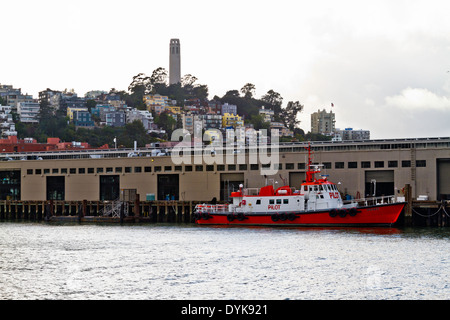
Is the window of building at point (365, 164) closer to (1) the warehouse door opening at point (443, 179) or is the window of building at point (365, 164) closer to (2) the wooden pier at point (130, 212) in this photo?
(1) the warehouse door opening at point (443, 179)

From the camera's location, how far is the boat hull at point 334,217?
2392 inches

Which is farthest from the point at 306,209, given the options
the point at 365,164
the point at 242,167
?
the point at 242,167

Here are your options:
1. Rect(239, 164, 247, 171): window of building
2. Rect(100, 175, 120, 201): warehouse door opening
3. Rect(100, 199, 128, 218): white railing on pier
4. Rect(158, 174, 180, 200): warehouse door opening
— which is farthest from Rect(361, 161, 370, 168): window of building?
Rect(100, 175, 120, 201): warehouse door opening

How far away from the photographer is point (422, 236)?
53125 millimetres

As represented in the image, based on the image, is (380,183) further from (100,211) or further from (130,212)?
(100,211)

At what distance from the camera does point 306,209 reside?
206ft

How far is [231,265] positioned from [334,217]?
75.4 feet

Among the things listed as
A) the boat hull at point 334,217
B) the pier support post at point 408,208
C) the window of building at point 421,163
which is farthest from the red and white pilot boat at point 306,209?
the window of building at point 421,163

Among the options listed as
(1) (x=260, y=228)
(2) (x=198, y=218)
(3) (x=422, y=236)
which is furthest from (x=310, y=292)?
(2) (x=198, y=218)

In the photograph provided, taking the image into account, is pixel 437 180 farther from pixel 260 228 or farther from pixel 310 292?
pixel 310 292

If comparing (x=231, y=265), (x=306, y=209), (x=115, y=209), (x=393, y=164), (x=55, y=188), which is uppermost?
(x=393, y=164)

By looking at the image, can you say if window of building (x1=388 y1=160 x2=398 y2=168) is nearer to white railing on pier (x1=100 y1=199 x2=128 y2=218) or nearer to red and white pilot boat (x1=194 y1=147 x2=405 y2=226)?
red and white pilot boat (x1=194 y1=147 x2=405 y2=226)

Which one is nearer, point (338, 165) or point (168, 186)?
point (338, 165)
